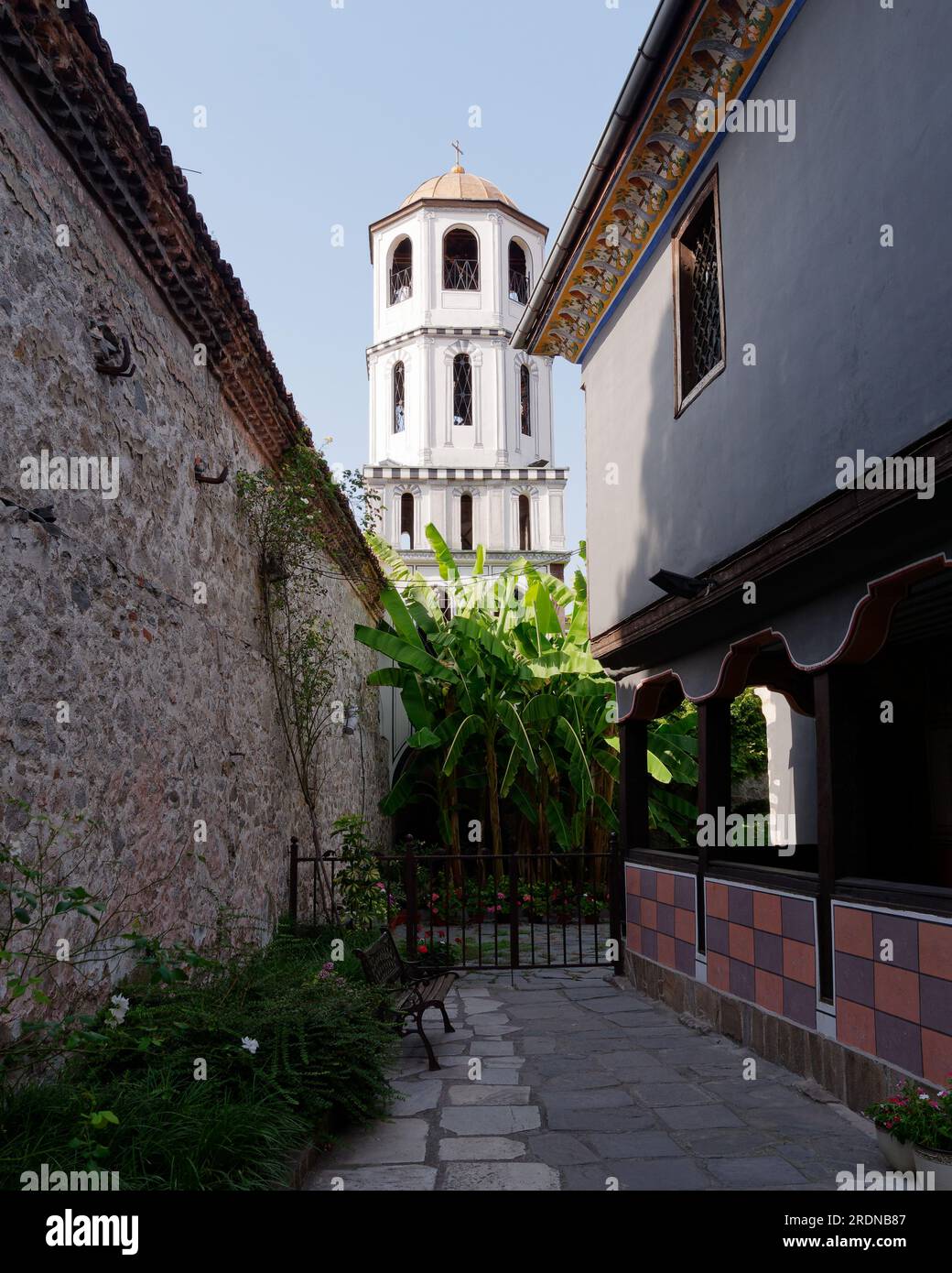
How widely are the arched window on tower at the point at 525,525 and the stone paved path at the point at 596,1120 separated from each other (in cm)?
2361

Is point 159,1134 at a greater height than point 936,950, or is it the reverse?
point 936,950

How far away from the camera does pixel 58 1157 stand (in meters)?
3.31

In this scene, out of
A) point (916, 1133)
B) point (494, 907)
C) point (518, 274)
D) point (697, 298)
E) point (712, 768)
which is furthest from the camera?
point (518, 274)

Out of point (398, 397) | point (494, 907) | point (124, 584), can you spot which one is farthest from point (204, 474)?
point (398, 397)

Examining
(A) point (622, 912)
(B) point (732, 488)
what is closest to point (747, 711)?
(A) point (622, 912)

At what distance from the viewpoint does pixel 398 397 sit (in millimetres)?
32469

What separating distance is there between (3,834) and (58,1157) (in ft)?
3.77

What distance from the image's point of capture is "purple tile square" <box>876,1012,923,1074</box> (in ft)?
15.4

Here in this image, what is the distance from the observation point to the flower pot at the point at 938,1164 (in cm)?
372

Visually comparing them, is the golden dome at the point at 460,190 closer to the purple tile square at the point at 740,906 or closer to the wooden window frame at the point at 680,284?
the wooden window frame at the point at 680,284

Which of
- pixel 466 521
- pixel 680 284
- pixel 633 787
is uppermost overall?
pixel 466 521

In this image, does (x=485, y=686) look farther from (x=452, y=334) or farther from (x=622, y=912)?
(x=452, y=334)

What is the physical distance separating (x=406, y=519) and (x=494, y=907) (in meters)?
19.2

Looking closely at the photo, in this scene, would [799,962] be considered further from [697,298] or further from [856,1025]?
[697,298]
